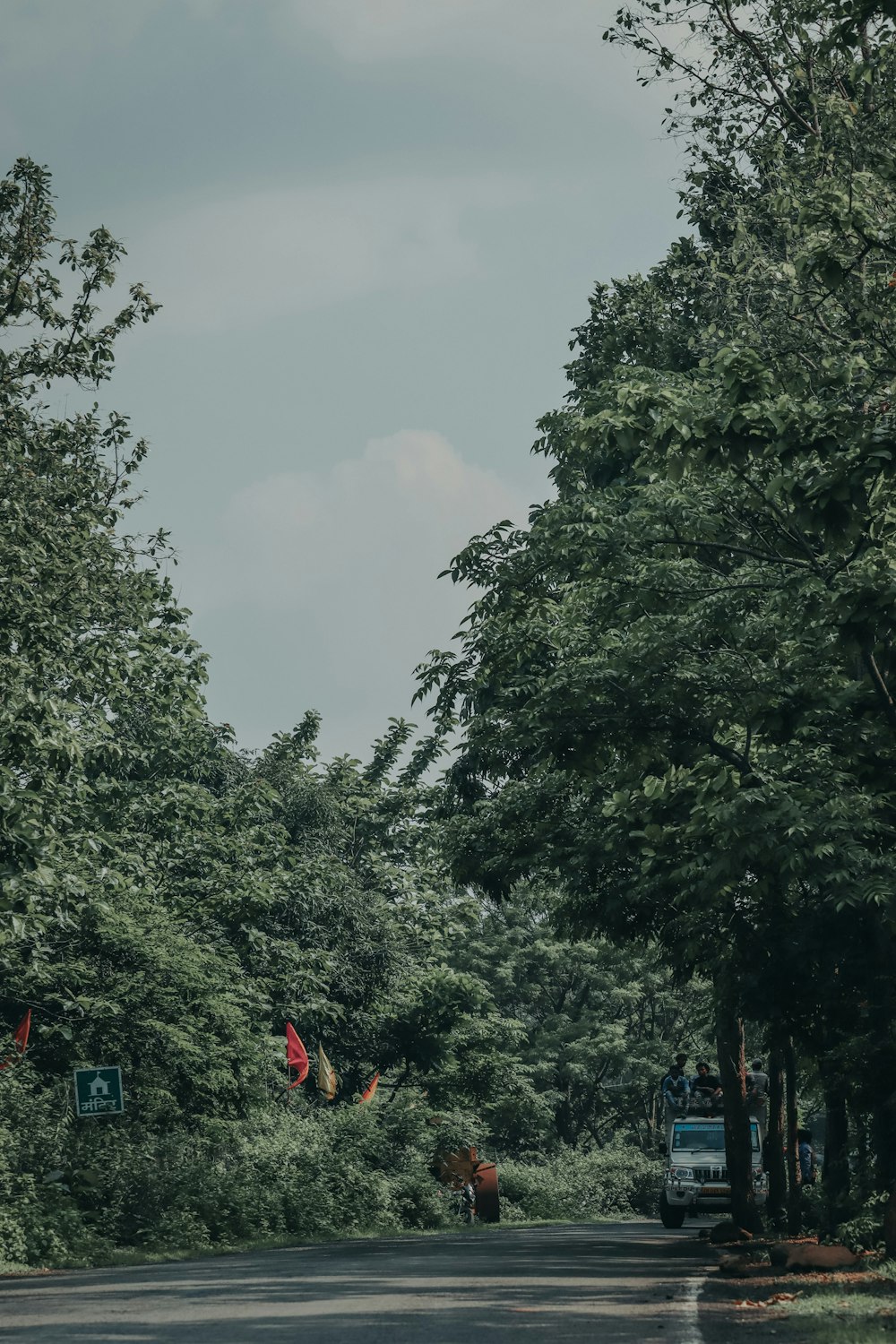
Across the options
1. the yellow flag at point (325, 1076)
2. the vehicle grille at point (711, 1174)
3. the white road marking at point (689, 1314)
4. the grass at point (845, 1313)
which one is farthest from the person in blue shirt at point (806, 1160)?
the grass at point (845, 1313)

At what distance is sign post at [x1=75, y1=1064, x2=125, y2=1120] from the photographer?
2261 centimetres

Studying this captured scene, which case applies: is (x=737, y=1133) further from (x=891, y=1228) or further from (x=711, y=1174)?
(x=891, y=1228)

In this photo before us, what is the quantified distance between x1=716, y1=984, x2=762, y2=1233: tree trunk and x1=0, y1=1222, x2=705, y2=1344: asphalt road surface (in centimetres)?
501

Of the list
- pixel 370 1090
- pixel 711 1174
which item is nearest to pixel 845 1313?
pixel 711 1174

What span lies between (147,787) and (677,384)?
1394 centimetres

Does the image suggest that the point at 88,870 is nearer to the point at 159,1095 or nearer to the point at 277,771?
the point at 159,1095

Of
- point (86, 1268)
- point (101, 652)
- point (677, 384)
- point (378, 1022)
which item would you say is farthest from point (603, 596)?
point (378, 1022)

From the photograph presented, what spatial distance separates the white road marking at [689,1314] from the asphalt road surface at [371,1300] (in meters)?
0.02

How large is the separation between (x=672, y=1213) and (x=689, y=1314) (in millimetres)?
20050

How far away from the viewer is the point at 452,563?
2292 cm

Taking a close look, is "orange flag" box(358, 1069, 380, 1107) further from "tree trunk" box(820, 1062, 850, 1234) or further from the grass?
the grass

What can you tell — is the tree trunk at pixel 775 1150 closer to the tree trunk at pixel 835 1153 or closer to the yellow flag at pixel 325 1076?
the tree trunk at pixel 835 1153

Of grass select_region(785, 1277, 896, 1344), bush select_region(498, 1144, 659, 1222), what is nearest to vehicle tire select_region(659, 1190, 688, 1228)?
grass select_region(785, 1277, 896, 1344)

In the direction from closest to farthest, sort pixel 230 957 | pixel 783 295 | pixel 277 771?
1. pixel 783 295
2. pixel 230 957
3. pixel 277 771
